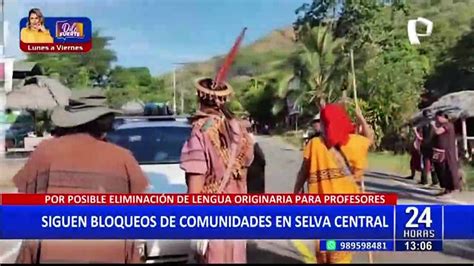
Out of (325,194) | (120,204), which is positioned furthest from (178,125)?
(325,194)

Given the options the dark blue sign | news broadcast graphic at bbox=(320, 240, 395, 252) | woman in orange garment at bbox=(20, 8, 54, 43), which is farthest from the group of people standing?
woman in orange garment at bbox=(20, 8, 54, 43)

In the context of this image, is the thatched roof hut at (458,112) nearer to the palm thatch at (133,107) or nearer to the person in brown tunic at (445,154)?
the person in brown tunic at (445,154)

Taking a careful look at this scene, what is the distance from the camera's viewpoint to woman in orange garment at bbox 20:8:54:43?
4227 millimetres

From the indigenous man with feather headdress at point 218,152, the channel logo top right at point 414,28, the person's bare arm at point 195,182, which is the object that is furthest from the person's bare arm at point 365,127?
the person's bare arm at point 195,182

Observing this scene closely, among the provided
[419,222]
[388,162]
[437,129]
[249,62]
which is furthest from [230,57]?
[419,222]

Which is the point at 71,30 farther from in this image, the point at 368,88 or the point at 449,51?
the point at 449,51

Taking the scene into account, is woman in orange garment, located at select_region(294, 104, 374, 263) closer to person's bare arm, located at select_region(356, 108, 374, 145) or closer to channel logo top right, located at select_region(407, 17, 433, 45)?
person's bare arm, located at select_region(356, 108, 374, 145)

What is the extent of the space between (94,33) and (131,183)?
2.58ft

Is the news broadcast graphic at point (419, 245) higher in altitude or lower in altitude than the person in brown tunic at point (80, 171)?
lower

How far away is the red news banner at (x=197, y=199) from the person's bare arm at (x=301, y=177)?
0.04 m

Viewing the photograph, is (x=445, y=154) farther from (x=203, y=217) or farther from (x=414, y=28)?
(x=203, y=217)

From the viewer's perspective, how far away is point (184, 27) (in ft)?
14.1

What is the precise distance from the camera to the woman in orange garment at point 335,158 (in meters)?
4.36

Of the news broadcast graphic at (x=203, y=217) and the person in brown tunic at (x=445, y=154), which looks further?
the person in brown tunic at (x=445, y=154)
